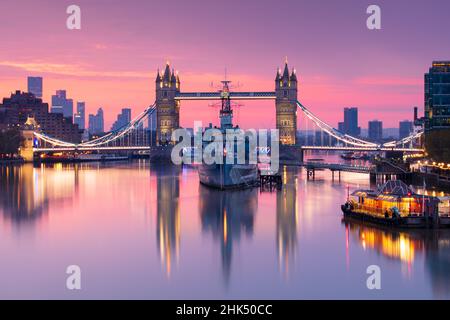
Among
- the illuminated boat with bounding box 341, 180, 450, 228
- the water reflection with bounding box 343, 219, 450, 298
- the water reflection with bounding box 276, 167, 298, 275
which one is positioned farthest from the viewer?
the illuminated boat with bounding box 341, 180, 450, 228

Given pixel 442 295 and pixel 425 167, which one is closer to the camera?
pixel 442 295

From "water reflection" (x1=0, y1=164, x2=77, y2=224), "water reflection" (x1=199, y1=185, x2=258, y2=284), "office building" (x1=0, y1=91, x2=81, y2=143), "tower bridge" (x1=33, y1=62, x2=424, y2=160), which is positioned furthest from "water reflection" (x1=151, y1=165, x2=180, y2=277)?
"office building" (x1=0, y1=91, x2=81, y2=143)

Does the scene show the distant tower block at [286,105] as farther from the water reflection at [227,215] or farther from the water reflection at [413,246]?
the water reflection at [413,246]

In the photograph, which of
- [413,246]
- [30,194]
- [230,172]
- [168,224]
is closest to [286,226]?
[168,224]

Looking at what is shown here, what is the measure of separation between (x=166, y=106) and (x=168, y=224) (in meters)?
55.7

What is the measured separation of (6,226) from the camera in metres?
23.4

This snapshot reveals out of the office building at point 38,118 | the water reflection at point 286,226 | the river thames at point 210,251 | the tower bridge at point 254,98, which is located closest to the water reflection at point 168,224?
the river thames at point 210,251

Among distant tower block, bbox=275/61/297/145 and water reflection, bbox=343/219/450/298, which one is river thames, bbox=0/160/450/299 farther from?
distant tower block, bbox=275/61/297/145

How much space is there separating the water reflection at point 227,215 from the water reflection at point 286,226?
1.07 m

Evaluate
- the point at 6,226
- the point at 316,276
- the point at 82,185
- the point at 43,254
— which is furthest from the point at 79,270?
the point at 82,185

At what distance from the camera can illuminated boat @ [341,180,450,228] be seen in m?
20.9

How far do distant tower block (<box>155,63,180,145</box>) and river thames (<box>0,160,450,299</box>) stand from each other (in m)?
46.5
